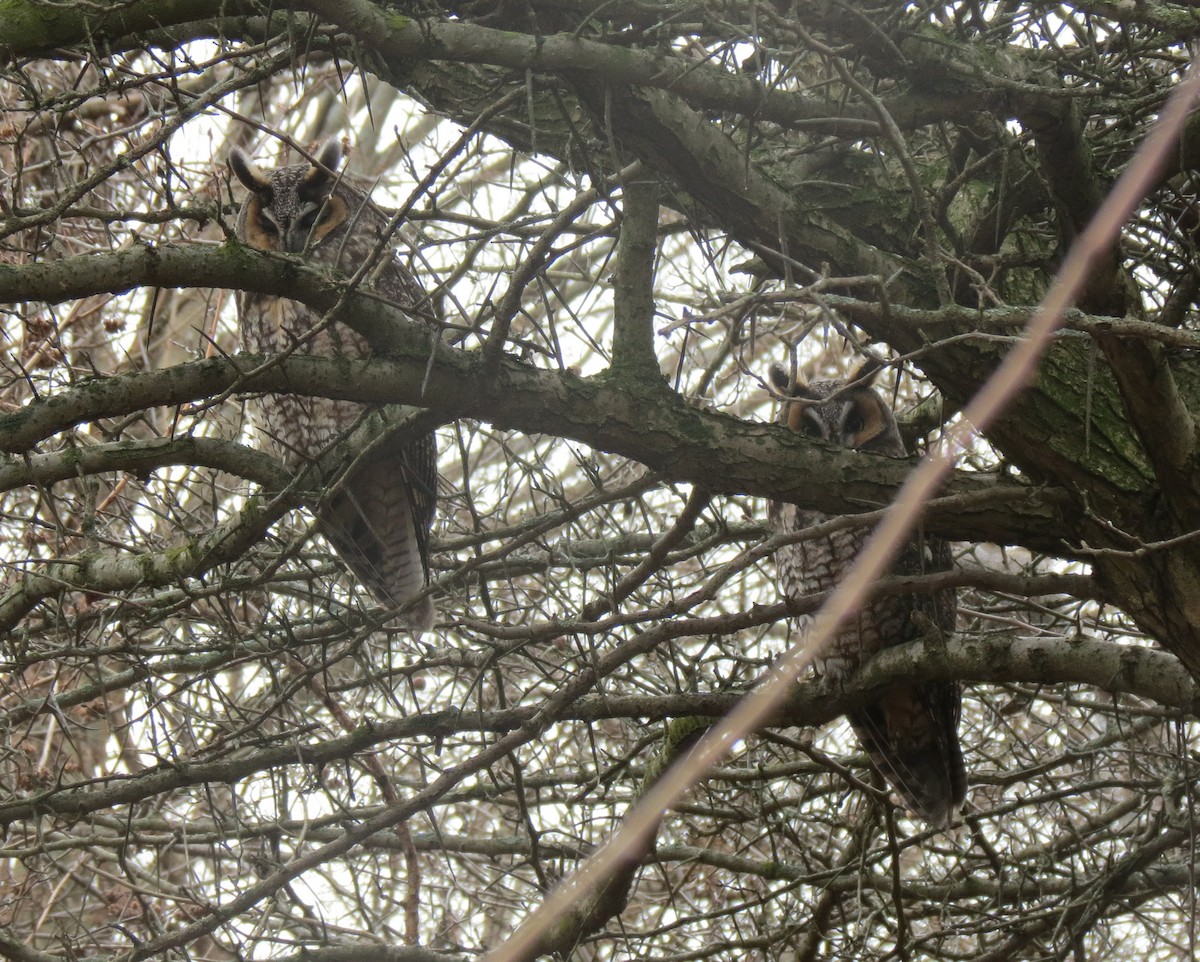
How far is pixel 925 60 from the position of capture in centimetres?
Result: 273

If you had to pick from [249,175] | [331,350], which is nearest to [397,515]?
[331,350]

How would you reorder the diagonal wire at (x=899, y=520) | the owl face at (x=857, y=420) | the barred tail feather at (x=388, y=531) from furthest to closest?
1. the owl face at (x=857, y=420)
2. the barred tail feather at (x=388, y=531)
3. the diagonal wire at (x=899, y=520)

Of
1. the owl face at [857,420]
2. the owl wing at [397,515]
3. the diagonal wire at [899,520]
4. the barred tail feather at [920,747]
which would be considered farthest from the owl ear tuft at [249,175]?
the barred tail feather at [920,747]

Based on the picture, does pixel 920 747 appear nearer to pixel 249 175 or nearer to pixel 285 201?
pixel 285 201

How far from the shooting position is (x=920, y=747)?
4352 millimetres

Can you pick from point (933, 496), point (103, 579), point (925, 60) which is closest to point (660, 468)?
point (933, 496)

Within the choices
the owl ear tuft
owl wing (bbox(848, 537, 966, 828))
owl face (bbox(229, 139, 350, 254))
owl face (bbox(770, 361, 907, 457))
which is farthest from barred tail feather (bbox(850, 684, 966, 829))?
the owl ear tuft

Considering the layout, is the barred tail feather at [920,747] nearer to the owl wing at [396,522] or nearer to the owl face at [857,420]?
the owl face at [857,420]

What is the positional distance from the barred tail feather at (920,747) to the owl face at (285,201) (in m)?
2.62

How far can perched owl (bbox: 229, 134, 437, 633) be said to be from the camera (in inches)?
165

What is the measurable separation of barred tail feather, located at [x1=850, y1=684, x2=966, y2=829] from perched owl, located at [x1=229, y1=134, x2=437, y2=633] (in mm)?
1646

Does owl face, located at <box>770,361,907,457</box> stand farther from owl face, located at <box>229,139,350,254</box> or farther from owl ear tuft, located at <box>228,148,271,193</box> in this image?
owl ear tuft, located at <box>228,148,271,193</box>

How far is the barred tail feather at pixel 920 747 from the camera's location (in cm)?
420

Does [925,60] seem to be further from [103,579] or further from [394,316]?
[103,579]
